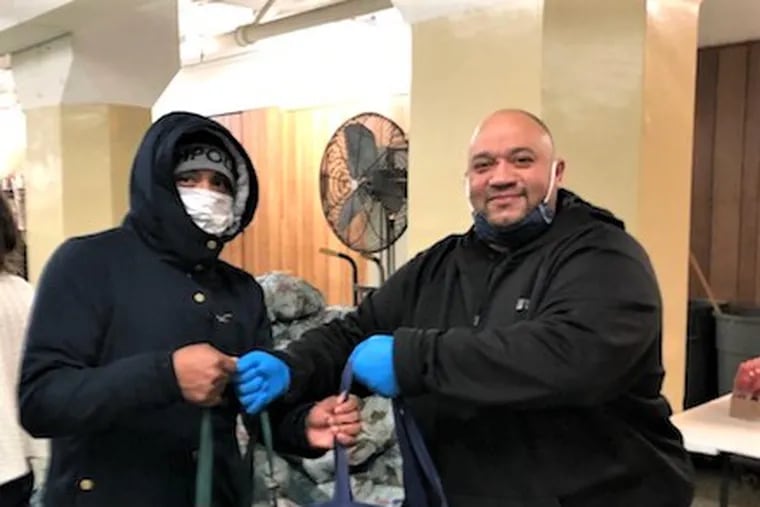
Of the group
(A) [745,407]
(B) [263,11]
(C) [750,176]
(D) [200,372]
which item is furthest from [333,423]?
(B) [263,11]

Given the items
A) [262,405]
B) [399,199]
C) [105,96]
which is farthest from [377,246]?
[262,405]

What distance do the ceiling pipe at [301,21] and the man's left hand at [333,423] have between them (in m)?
3.62

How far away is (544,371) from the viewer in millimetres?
1319

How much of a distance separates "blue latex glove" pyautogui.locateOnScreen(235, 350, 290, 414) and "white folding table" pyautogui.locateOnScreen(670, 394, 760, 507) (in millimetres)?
1480

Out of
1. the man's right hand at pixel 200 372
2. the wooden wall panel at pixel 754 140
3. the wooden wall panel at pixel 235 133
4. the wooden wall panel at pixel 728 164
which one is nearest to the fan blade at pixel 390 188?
the wooden wall panel at pixel 728 164

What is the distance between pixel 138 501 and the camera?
4.64 feet

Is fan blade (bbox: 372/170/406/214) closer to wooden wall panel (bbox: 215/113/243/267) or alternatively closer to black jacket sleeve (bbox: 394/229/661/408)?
wooden wall panel (bbox: 215/113/243/267)

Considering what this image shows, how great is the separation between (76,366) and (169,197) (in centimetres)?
33

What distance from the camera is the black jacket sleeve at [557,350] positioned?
1324 millimetres

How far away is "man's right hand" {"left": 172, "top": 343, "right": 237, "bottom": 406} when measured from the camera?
132 cm

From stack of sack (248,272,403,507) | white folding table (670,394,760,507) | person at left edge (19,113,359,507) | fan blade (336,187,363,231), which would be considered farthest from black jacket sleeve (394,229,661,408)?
fan blade (336,187,363,231)

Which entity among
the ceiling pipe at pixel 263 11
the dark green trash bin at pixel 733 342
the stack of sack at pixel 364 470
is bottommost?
the stack of sack at pixel 364 470

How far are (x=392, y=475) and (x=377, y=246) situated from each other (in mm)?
1943

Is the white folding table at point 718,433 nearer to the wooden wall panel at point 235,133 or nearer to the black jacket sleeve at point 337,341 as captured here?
the black jacket sleeve at point 337,341
